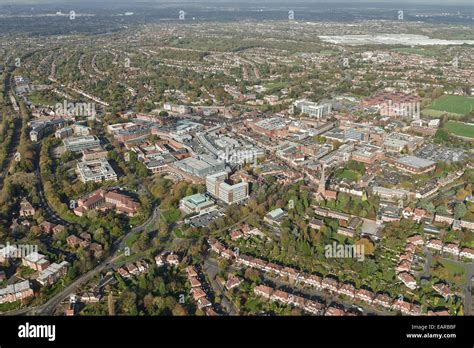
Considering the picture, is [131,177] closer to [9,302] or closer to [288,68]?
[9,302]

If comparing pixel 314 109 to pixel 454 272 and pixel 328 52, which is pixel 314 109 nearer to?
pixel 454 272

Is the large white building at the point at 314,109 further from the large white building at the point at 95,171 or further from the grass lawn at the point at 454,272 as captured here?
the grass lawn at the point at 454,272

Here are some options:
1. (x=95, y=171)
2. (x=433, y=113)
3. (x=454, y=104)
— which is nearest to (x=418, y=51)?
(x=454, y=104)

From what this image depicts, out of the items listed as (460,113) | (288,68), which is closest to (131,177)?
(460,113)

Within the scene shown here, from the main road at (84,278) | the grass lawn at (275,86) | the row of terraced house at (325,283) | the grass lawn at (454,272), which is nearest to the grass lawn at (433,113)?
the grass lawn at (275,86)

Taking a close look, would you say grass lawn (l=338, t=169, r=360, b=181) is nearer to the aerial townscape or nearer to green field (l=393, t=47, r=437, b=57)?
the aerial townscape
